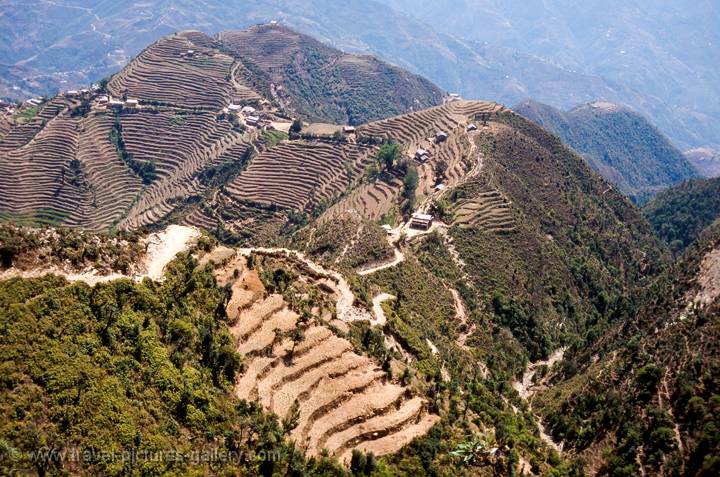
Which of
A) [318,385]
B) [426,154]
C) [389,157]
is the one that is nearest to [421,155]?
[426,154]

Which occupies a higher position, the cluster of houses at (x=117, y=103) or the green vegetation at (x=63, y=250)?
the green vegetation at (x=63, y=250)

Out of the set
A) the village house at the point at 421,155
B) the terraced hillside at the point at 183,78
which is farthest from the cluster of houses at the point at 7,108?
the village house at the point at 421,155

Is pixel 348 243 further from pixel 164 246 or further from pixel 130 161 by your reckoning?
pixel 130 161

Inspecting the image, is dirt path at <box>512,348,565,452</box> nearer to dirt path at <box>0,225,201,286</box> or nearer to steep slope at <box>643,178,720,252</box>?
dirt path at <box>0,225,201,286</box>

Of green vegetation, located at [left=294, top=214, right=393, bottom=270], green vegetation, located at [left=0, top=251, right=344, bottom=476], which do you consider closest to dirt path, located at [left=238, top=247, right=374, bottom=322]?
green vegetation, located at [left=294, top=214, right=393, bottom=270]

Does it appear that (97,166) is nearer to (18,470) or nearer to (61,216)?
(61,216)

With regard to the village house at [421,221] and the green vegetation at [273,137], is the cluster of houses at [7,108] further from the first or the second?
the village house at [421,221]
